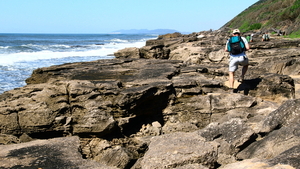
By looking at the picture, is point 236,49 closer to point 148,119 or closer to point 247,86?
point 247,86

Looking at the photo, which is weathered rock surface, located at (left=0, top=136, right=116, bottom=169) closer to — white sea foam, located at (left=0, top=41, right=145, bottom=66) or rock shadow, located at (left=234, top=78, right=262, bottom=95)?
rock shadow, located at (left=234, top=78, right=262, bottom=95)

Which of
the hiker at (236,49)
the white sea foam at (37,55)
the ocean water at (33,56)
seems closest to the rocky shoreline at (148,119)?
the hiker at (236,49)

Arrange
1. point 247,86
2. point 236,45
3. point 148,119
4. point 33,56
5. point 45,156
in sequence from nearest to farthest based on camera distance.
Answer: point 45,156 < point 148,119 < point 236,45 < point 247,86 < point 33,56

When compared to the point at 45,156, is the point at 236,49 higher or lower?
higher

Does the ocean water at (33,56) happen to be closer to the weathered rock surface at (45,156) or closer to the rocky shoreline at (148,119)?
the rocky shoreline at (148,119)

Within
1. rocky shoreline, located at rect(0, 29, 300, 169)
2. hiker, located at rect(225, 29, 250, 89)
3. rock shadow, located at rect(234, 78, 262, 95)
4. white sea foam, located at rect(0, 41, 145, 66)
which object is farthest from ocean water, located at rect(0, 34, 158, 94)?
rock shadow, located at rect(234, 78, 262, 95)

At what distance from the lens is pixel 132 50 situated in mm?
12359

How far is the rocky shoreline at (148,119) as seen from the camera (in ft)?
11.9

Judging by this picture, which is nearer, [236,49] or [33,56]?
[236,49]

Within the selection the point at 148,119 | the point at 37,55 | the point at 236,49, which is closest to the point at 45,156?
the point at 148,119

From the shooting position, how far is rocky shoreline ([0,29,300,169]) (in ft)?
11.9

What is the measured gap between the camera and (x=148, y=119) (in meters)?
6.46

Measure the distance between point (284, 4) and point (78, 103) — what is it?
32.7 meters

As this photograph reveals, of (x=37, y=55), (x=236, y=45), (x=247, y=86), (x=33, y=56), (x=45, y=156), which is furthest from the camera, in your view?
(x=37, y=55)
